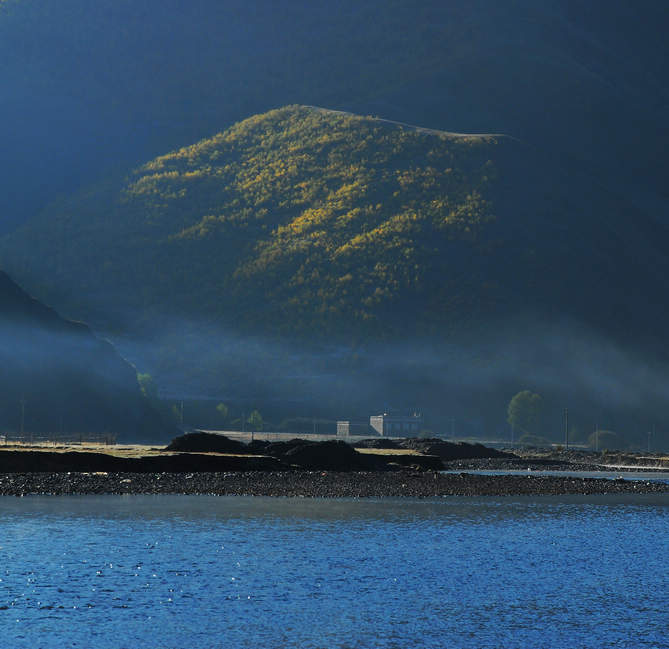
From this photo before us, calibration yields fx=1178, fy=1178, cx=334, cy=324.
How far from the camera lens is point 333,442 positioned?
380ft

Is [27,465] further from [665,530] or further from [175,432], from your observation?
[175,432]

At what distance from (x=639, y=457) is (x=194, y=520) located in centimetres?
13090

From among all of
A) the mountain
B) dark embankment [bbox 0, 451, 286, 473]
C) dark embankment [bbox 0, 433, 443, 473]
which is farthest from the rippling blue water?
the mountain

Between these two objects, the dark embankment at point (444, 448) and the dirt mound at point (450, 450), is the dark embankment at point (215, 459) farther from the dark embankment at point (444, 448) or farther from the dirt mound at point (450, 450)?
the dark embankment at point (444, 448)

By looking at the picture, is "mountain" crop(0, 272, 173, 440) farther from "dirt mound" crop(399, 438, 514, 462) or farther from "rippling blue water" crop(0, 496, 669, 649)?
"rippling blue water" crop(0, 496, 669, 649)

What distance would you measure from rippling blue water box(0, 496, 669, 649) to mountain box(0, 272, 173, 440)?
80.8 metres

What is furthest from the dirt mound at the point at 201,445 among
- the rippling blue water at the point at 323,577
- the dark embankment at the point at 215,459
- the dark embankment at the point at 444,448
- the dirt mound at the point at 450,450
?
the dark embankment at the point at 444,448

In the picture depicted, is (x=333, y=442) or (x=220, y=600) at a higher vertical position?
(x=333, y=442)

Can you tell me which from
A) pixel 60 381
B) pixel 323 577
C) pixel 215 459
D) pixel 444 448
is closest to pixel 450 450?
pixel 444 448

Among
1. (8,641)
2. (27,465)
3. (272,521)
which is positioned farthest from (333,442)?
(8,641)

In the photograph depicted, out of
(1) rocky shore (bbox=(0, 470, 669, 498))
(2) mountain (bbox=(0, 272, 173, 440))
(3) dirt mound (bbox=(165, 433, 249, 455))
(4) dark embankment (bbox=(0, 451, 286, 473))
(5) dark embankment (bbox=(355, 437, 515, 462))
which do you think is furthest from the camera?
(5) dark embankment (bbox=(355, 437, 515, 462))

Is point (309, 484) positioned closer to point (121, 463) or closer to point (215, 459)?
point (215, 459)

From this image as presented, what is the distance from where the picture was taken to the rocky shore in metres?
85.1

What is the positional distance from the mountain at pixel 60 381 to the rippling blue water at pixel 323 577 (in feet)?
265
